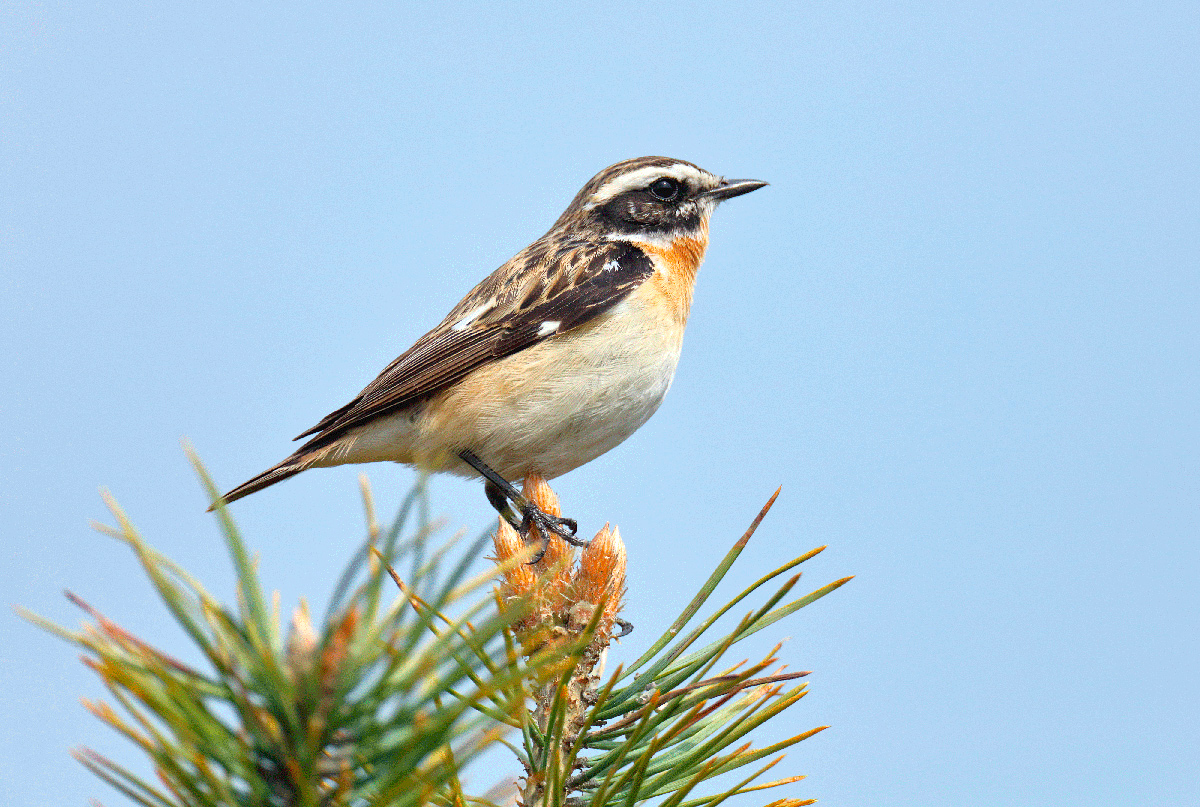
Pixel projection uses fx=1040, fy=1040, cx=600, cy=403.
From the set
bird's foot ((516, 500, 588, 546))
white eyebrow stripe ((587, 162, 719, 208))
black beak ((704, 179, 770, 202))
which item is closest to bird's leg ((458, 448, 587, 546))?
bird's foot ((516, 500, 588, 546))

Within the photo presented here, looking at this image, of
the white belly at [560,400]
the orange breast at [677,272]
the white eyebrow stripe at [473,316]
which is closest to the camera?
the white belly at [560,400]

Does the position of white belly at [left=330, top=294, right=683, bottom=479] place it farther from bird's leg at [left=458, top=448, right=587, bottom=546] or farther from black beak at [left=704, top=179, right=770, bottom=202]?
black beak at [left=704, top=179, right=770, bottom=202]

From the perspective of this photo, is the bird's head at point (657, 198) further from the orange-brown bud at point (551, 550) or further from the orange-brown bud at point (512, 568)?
the orange-brown bud at point (512, 568)

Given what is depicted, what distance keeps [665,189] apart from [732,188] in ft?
1.85

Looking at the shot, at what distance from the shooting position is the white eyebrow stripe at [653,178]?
8.34 meters

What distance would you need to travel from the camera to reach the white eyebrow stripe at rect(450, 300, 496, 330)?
7.48m

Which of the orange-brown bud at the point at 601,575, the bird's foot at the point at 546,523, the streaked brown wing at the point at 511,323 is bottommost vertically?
the orange-brown bud at the point at 601,575

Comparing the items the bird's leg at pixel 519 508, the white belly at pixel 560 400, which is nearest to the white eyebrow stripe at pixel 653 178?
the white belly at pixel 560 400

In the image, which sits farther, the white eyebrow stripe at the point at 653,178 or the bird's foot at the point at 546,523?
the white eyebrow stripe at the point at 653,178

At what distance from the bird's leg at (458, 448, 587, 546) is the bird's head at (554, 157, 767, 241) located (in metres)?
2.43

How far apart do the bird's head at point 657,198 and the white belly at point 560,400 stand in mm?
1462

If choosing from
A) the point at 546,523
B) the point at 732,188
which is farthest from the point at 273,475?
the point at 732,188

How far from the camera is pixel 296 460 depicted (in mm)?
6973

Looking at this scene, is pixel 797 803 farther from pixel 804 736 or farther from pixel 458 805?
pixel 458 805
